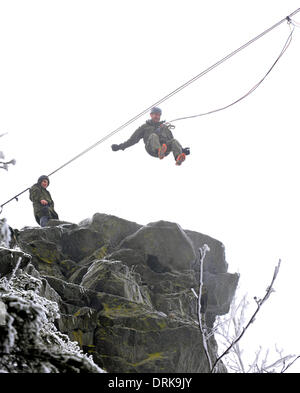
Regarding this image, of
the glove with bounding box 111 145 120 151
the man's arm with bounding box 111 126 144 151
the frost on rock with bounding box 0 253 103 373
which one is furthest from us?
the man's arm with bounding box 111 126 144 151

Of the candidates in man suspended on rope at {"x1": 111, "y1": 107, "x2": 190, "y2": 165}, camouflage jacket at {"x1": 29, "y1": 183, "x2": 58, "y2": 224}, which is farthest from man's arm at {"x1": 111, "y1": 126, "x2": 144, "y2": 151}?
camouflage jacket at {"x1": 29, "y1": 183, "x2": 58, "y2": 224}

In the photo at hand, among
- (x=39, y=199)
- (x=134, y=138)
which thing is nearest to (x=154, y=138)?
(x=134, y=138)

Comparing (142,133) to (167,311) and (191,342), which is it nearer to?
(167,311)

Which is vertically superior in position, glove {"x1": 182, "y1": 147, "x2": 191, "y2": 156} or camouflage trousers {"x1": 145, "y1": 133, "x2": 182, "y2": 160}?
camouflage trousers {"x1": 145, "y1": 133, "x2": 182, "y2": 160}

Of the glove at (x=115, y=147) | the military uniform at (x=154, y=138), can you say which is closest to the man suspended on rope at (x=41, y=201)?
the glove at (x=115, y=147)

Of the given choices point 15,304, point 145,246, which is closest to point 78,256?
point 145,246

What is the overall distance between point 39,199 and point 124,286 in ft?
19.0

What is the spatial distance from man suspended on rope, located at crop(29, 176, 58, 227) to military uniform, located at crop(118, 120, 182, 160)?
3248mm

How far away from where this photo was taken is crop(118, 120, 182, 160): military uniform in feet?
40.0

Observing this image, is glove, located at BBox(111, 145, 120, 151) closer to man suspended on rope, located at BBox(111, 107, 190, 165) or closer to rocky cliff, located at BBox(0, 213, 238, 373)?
man suspended on rope, located at BBox(111, 107, 190, 165)

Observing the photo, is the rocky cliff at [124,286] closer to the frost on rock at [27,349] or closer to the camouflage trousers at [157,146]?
the frost on rock at [27,349]

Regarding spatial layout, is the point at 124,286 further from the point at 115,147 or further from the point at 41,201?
the point at 41,201

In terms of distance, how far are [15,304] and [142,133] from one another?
33.8 ft

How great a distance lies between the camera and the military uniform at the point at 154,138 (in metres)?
12.2
